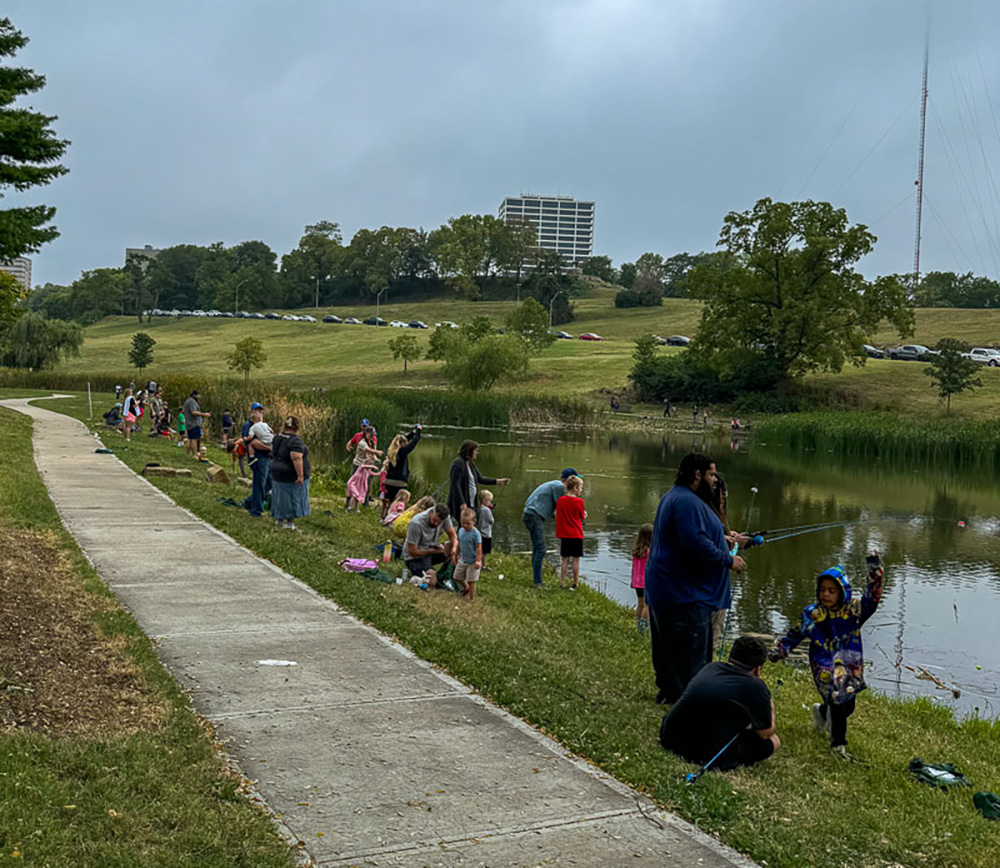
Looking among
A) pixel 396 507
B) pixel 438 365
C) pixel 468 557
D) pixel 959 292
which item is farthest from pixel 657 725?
pixel 959 292

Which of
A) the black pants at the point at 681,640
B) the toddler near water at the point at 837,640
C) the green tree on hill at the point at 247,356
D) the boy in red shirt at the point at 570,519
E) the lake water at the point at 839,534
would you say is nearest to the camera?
the toddler near water at the point at 837,640

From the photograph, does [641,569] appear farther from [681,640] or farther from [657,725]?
[657,725]

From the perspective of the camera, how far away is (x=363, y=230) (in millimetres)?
172000

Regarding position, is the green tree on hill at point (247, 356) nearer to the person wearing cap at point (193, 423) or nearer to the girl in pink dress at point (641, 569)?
the person wearing cap at point (193, 423)

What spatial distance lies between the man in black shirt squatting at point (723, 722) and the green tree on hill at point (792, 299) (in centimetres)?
6565

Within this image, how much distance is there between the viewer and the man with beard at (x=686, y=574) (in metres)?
7.64

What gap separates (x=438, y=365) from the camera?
94.2 metres

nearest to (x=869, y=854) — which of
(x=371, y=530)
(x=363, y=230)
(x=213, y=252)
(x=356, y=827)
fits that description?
(x=356, y=827)

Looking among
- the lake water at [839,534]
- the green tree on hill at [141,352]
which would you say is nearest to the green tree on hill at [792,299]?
the lake water at [839,534]

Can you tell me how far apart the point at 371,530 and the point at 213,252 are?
17987cm

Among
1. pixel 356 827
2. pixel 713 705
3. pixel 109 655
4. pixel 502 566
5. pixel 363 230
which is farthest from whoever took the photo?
pixel 363 230

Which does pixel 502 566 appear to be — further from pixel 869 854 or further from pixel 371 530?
pixel 869 854

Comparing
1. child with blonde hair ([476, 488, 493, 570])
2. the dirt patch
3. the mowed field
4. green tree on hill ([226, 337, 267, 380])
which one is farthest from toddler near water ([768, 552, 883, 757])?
green tree on hill ([226, 337, 267, 380])

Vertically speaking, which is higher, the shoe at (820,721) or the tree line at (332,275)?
the tree line at (332,275)
